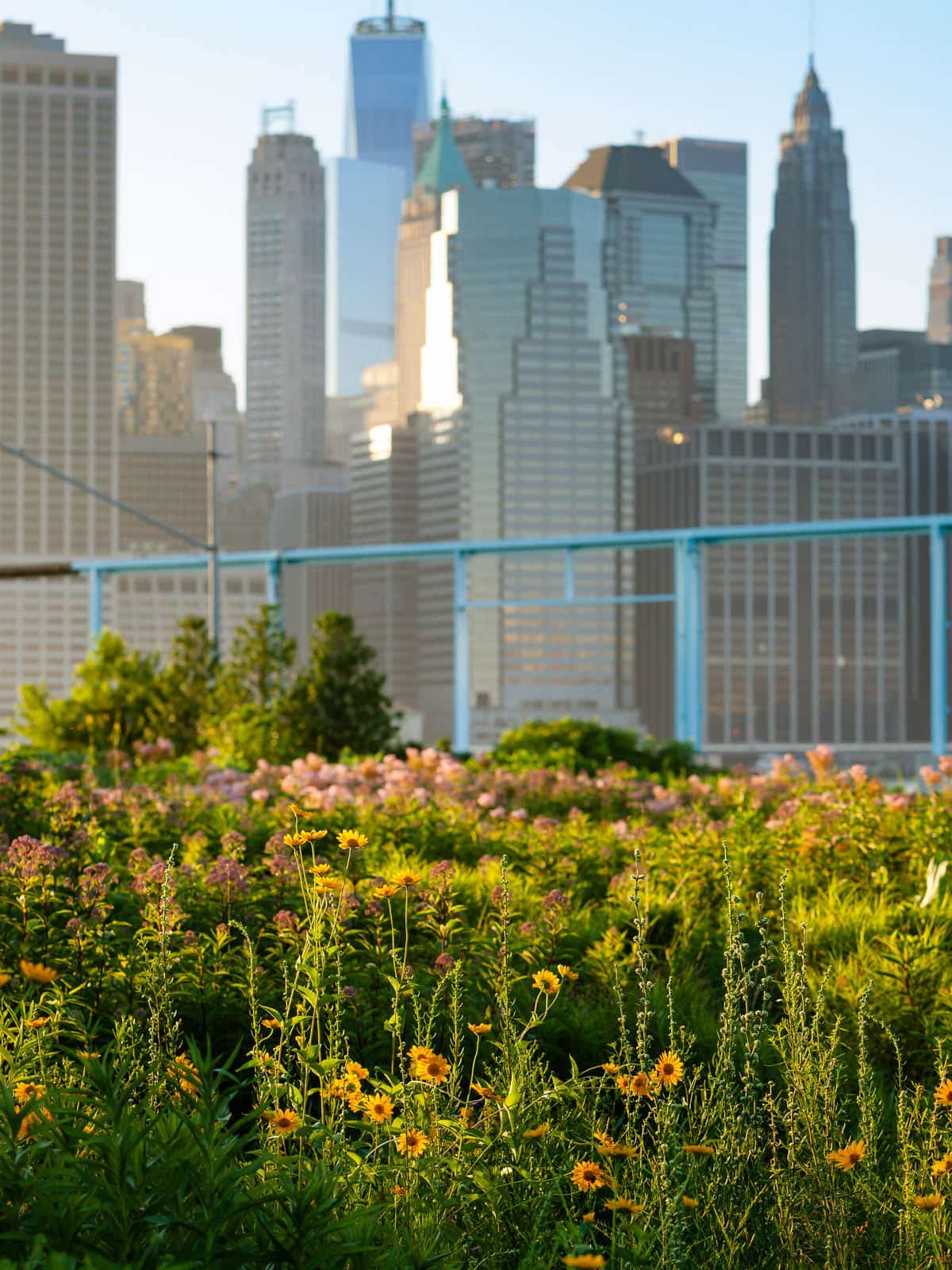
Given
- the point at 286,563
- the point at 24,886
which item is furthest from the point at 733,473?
the point at 24,886

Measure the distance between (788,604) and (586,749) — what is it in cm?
17034

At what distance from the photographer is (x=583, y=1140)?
3.31 meters

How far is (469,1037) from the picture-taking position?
4402 millimetres

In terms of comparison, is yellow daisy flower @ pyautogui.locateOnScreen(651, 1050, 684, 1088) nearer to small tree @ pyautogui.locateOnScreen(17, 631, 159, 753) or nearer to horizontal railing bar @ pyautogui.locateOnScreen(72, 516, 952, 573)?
horizontal railing bar @ pyautogui.locateOnScreen(72, 516, 952, 573)

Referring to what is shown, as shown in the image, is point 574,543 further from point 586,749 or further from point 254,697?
point 254,697

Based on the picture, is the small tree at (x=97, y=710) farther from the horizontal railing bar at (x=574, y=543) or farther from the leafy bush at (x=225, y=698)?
the horizontal railing bar at (x=574, y=543)

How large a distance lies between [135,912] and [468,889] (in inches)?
47.0

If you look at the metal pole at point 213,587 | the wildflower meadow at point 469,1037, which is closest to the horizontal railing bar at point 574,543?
the metal pole at point 213,587

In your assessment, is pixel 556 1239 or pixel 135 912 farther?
pixel 135 912

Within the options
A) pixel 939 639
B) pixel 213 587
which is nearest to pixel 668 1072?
pixel 939 639

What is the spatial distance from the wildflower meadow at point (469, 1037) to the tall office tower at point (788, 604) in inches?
6024

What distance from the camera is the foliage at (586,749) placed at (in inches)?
444

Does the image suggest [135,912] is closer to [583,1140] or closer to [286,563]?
[583,1140]

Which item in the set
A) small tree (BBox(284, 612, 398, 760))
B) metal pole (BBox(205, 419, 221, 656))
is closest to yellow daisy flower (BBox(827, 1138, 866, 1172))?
small tree (BBox(284, 612, 398, 760))
